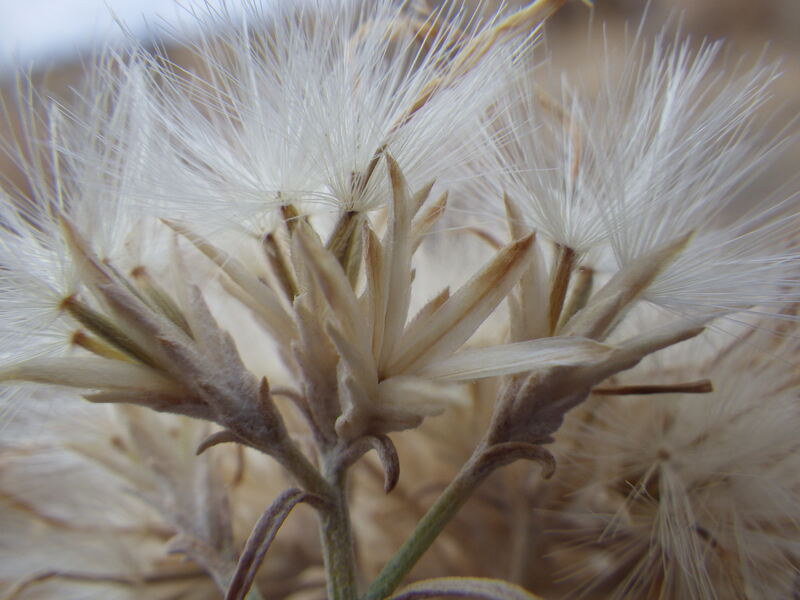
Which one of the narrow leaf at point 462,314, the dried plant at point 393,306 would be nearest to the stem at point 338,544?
the dried plant at point 393,306

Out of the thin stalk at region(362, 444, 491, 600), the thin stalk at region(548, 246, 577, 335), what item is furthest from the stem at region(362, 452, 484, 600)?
the thin stalk at region(548, 246, 577, 335)

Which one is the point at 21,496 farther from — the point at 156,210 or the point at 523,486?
the point at 523,486

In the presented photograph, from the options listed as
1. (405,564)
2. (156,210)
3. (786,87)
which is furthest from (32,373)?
(786,87)

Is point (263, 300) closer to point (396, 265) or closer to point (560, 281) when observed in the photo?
point (396, 265)

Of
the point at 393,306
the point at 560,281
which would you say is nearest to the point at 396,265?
the point at 393,306

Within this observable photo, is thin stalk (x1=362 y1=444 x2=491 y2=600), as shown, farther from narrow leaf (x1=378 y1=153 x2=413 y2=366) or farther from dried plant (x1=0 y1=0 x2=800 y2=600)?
narrow leaf (x1=378 y1=153 x2=413 y2=366)

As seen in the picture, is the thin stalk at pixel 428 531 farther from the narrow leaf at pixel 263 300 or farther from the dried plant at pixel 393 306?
the narrow leaf at pixel 263 300

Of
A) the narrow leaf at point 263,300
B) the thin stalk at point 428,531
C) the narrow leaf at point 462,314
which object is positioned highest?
the narrow leaf at point 263,300

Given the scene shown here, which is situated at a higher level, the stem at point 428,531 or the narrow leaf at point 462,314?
the narrow leaf at point 462,314
